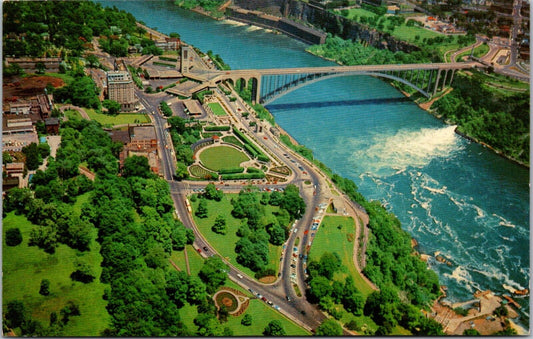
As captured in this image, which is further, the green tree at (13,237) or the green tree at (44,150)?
the green tree at (44,150)

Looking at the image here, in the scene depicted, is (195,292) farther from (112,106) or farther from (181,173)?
(112,106)

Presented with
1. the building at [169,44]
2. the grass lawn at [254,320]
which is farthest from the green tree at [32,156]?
the building at [169,44]

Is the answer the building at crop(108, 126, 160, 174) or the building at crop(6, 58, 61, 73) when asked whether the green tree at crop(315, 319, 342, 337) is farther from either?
the building at crop(6, 58, 61, 73)

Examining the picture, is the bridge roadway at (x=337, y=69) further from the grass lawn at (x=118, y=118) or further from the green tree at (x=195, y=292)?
the green tree at (x=195, y=292)

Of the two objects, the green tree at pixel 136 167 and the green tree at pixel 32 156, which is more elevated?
the green tree at pixel 32 156

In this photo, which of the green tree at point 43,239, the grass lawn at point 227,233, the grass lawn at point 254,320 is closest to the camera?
the grass lawn at point 254,320

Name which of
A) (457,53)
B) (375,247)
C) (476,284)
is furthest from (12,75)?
(457,53)

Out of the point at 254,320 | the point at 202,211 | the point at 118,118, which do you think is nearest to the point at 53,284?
the point at 254,320
